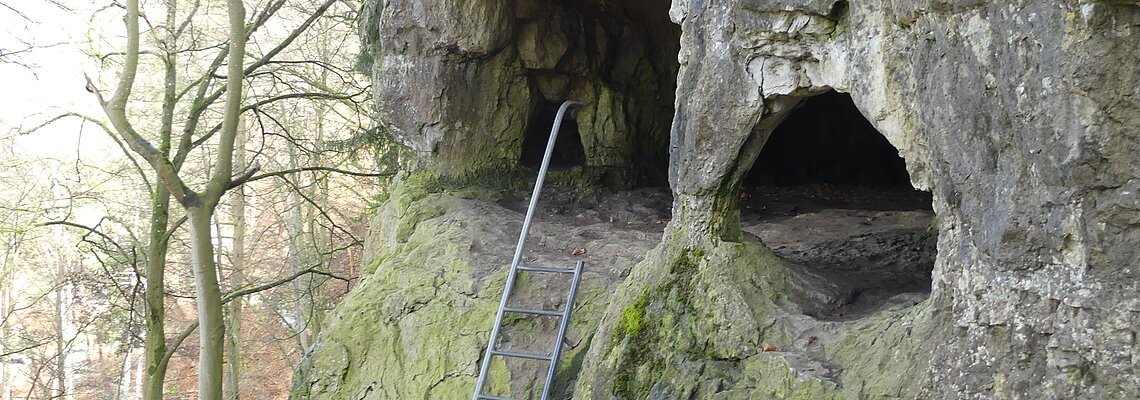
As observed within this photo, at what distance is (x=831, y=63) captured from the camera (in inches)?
168

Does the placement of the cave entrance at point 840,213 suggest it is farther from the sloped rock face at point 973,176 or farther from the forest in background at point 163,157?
the forest in background at point 163,157

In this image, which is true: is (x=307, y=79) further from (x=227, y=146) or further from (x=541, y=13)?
(x=541, y=13)

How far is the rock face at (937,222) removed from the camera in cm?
290

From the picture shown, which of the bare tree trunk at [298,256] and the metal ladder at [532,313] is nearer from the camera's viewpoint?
the metal ladder at [532,313]

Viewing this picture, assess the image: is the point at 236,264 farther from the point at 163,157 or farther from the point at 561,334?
the point at 561,334

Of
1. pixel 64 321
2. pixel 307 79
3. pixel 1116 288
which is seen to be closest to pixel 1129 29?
pixel 1116 288

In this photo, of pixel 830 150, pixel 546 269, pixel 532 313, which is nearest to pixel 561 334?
pixel 532 313

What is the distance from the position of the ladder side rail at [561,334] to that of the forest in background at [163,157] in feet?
13.1

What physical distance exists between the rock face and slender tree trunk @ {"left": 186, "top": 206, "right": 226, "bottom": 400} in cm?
202

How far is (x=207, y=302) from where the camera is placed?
8383 mm

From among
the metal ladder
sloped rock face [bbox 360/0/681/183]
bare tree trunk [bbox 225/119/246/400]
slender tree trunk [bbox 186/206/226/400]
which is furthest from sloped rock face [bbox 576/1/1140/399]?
bare tree trunk [bbox 225/119/246/400]

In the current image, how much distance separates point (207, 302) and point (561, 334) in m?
4.30

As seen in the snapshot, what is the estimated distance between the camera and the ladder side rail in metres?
5.45

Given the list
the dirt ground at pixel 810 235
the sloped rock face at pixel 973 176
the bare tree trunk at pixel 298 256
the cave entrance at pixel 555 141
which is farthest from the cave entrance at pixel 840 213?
the bare tree trunk at pixel 298 256
